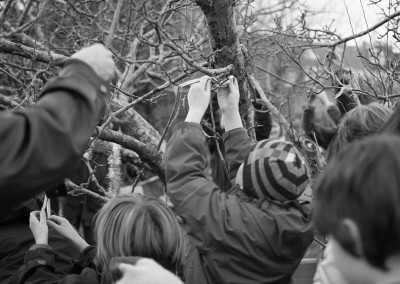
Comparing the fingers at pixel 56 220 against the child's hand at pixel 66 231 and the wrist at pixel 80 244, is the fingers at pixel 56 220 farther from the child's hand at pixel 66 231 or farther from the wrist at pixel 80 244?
the wrist at pixel 80 244

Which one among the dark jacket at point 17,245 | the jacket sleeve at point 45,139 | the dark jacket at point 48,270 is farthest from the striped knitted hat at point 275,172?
the dark jacket at point 17,245

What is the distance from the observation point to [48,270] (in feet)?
9.08

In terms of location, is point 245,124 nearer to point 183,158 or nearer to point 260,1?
point 183,158

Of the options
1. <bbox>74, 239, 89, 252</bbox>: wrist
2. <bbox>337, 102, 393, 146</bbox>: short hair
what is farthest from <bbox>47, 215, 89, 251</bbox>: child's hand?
<bbox>337, 102, 393, 146</bbox>: short hair

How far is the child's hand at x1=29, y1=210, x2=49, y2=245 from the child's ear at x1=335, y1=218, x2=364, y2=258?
1.82m

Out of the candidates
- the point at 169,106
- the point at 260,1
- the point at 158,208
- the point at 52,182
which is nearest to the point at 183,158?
the point at 158,208

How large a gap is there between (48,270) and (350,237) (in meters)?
1.74

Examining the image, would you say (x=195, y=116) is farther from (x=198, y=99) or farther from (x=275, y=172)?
(x=275, y=172)

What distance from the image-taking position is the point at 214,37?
340 cm

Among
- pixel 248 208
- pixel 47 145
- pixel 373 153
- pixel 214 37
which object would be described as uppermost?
pixel 214 37

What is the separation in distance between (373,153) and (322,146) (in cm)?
518

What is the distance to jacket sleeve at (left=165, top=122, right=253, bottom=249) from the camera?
2.39 meters

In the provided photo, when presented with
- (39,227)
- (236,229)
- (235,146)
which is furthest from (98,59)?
(39,227)

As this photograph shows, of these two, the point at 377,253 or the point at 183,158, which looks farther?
the point at 183,158
